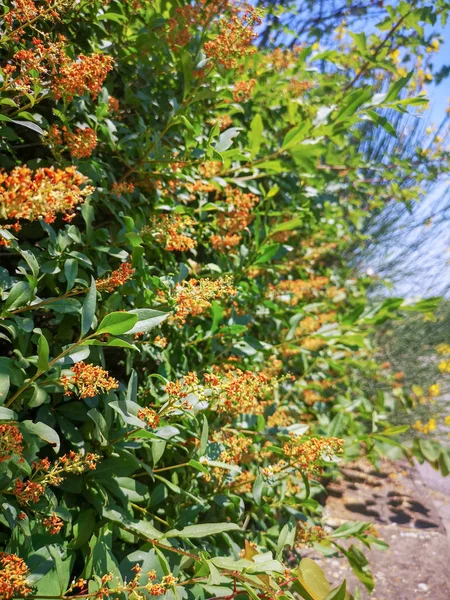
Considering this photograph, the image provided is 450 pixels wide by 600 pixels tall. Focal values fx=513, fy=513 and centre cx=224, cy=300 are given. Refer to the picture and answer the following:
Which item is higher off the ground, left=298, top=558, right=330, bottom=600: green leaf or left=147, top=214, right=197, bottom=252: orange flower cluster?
left=147, top=214, right=197, bottom=252: orange flower cluster

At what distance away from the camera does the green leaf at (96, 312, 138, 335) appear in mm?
761

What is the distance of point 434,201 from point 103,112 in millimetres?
3684

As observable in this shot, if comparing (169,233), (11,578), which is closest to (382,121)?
(169,233)

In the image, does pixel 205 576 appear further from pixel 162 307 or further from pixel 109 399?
pixel 162 307

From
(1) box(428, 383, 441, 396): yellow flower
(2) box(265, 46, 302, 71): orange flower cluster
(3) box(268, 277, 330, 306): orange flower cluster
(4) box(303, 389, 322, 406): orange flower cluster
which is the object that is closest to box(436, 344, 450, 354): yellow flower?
(1) box(428, 383, 441, 396): yellow flower

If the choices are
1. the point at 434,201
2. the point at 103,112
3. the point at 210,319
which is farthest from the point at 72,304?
the point at 434,201

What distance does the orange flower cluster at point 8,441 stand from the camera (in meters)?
0.71

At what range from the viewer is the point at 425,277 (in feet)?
15.1

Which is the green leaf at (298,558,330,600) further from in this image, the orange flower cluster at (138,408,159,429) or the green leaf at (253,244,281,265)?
the green leaf at (253,244,281,265)

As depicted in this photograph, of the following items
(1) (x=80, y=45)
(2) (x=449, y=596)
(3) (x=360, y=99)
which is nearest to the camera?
(1) (x=80, y=45)

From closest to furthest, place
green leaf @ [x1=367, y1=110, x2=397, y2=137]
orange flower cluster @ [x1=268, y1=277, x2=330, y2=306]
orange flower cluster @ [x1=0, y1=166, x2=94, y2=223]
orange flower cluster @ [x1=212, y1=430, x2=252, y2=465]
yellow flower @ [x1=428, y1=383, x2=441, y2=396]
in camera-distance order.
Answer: orange flower cluster @ [x1=0, y1=166, x2=94, y2=223]
orange flower cluster @ [x1=212, y1=430, x2=252, y2=465]
green leaf @ [x1=367, y1=110, x2=397, y2=137]
orange flower cluster @ [x1=268, y1=277, x2=330, y2=306]
yellow flower @ [x1=428, y1=383, x2=441, y2=396]

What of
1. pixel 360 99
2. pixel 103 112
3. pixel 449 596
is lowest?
pixel 449 596

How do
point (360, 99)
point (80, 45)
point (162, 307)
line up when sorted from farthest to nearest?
1. point (360, 99)
2. point (80, 45)
3. point (162, 307)

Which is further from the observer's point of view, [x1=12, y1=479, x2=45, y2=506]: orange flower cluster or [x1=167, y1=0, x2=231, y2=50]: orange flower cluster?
[x1=167, y1=0, x2=231, y2=50]: orange flower cluster
